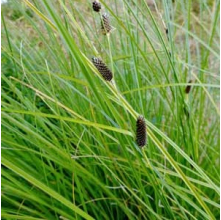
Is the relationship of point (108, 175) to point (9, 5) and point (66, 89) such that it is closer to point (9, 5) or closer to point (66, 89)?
point (66, 89)

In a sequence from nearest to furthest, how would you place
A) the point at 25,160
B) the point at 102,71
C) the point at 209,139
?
the point at 102,71, the point at 25,160, the point at 209,139

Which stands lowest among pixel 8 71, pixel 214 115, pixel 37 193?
pixel 214 115

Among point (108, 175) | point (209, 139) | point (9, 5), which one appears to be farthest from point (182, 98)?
point (9, 5)

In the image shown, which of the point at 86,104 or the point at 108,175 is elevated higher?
the point at 86,104

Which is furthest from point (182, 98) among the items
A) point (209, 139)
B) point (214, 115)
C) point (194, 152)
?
point (214, 115)

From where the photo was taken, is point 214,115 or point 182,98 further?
point 214,115

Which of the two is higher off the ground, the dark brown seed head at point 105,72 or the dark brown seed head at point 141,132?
the dark brown seed head at point 105,72

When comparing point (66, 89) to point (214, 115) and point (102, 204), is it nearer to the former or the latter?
A: point (102, 204)

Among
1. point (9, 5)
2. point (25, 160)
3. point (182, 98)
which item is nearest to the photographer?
point (182, 98)

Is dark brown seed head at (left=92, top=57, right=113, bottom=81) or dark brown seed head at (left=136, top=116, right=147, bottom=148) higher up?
dark brown seed head at (left=92, top=57, right=113, bottom=81)
